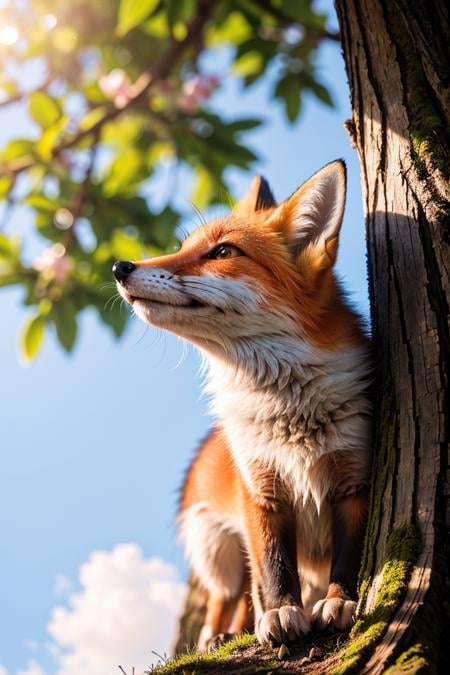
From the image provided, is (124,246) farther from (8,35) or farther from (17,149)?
(8,35)

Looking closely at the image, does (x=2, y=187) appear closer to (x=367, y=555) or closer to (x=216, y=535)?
(x=216, y=535)

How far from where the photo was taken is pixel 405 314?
255 cm

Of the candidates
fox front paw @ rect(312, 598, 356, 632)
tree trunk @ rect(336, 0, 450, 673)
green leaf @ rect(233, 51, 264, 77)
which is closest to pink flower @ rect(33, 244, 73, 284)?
green leaf @ rect(233, 51, 264, 77)

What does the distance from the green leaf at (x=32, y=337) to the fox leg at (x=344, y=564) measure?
303cm

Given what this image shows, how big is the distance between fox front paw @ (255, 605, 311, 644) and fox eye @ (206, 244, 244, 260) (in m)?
1.44

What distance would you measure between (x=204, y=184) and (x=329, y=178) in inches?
117

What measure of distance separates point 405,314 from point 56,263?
3300mm

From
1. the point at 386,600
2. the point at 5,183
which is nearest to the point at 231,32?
the point at 5,183

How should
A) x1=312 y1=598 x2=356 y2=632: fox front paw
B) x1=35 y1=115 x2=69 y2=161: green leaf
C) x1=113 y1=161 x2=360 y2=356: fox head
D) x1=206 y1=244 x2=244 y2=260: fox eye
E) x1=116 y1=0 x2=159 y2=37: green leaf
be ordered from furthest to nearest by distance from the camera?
x1=35 y1=115 x2=69 y2=161: green leaf, x1=116 y1=0 x2=159 y2=37: green leaf, x1=206 y1=244 x2=244 y2=260: fox eye, x1=113 y1=161 x2=360 y2=356: fox head, x1=312 y1=598 x2=356 y2=632: fox front paw

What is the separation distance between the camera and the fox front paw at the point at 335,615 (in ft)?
7.35

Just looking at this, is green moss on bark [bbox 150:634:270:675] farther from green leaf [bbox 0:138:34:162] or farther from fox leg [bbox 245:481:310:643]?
green leaf [bbox 0:138:34:162]

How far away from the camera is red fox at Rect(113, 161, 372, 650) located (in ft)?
8.86

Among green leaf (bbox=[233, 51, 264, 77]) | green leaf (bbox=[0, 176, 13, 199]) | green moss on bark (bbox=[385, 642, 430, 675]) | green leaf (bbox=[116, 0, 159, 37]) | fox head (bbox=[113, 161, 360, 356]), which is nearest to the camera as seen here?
green moss on bark (bbox=[385, 642, 430, 675])

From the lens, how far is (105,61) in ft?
19.9
